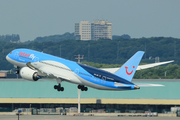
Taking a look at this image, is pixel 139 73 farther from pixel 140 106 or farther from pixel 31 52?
pixel 31 52

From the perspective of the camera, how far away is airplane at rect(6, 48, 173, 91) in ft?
225

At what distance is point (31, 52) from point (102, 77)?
51.3 feet

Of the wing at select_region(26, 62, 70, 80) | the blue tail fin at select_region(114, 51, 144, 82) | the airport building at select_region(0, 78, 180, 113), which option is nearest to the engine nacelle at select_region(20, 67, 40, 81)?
the wing at select_region(26, 62, 70, 80)

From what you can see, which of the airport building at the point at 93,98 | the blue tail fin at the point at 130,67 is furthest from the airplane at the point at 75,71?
the airport building at the point at 93,98

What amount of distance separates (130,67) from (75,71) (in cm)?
994

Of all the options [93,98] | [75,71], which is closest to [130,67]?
[75,71]

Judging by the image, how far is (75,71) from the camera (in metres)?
72.6

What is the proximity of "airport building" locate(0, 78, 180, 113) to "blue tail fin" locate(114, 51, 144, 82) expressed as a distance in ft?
184

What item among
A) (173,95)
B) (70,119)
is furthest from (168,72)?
(70,119)

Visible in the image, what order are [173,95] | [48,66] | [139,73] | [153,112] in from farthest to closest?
[139,73]
[173,95]
[153,112]
[48,66]

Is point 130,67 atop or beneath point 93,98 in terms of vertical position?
atop

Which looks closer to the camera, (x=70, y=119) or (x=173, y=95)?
(x=70, y=119)

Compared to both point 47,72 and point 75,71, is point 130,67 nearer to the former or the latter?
point 75,71

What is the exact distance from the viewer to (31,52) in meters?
78.1
